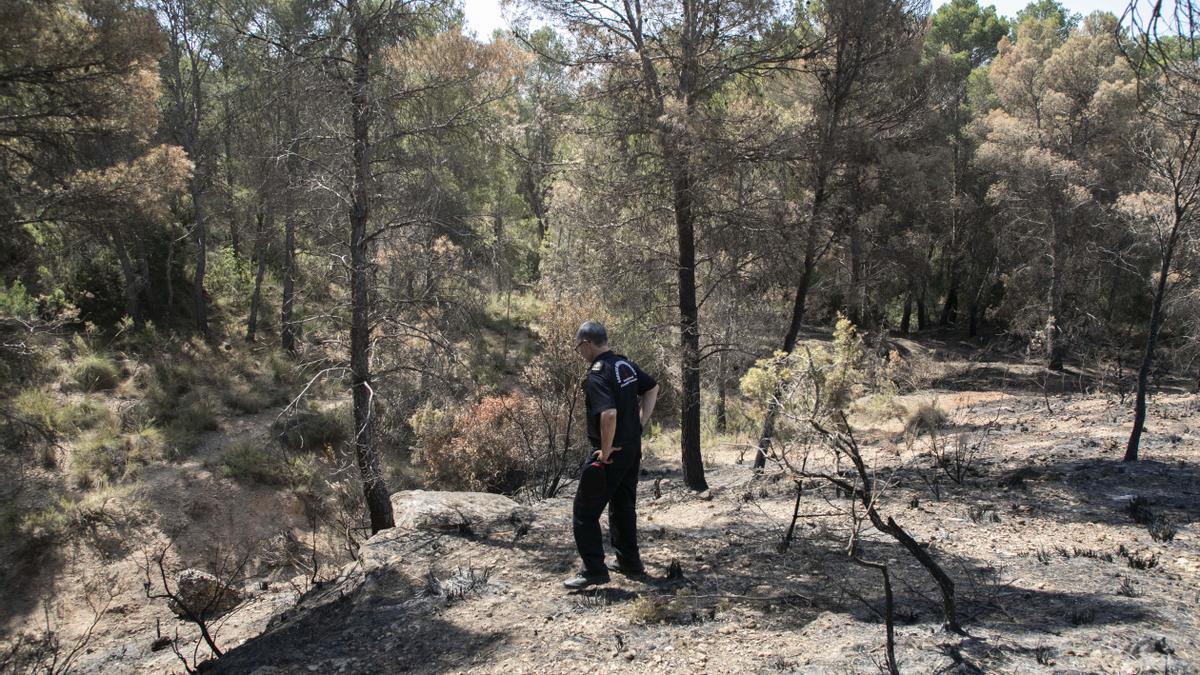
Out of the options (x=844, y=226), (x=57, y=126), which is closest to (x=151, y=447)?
(x=57, y=126)

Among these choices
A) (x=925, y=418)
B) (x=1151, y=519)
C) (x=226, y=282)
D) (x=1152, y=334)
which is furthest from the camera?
(x=226, y=282)

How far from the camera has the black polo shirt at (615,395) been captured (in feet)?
16.1

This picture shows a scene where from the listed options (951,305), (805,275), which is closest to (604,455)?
(805,275)

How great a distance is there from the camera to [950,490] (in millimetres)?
8359

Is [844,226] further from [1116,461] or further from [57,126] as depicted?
[57,126]

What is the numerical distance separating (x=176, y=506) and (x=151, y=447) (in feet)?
7.31

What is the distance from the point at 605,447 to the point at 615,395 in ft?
1.27

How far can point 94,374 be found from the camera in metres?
15.9

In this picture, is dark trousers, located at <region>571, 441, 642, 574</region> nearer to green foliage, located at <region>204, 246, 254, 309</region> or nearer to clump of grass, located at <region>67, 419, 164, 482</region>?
clump of grass, located at <region>67, 419, 164, 482</region>

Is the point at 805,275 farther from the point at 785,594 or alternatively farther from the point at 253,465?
the point at 253,465

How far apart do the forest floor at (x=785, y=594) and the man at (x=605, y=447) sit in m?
0.40

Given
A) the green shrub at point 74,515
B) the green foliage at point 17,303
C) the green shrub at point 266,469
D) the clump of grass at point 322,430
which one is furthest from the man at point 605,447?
the green foliage at point 17,303

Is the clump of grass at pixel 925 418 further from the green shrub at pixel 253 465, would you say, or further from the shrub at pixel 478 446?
the green shrub at pixel 253 465

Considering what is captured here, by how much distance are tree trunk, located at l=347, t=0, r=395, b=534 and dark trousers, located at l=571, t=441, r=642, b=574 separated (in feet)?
11.9
